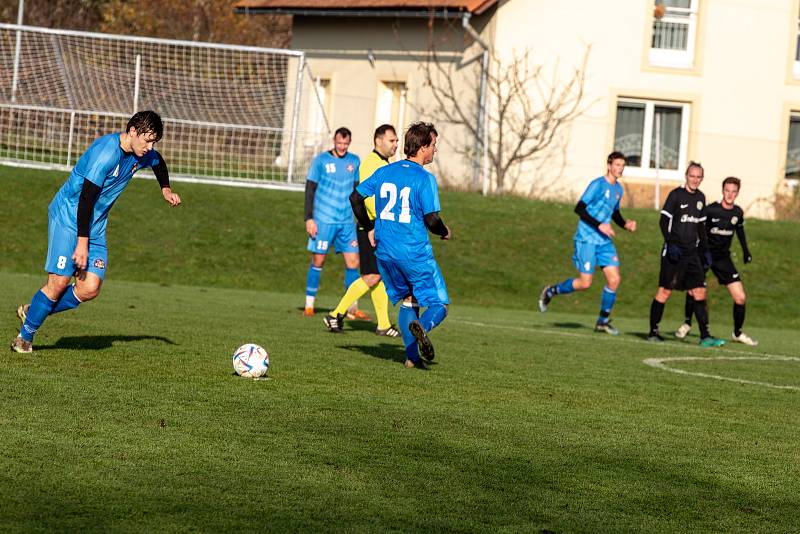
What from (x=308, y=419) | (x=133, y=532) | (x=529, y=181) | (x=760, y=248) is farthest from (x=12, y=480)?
(x=529, y=181)

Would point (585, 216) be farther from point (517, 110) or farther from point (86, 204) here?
point (517, 110)

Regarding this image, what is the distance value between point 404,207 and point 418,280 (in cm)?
59

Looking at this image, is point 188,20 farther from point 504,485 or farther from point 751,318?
point 504,485

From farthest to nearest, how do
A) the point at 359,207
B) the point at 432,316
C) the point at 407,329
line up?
the point at 359,207, the point at 407,329, the point at 432,316

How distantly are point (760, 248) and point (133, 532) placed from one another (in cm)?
2186

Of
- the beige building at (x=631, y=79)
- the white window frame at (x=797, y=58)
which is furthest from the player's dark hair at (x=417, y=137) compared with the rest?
the white window frame at (x=797, y=58)

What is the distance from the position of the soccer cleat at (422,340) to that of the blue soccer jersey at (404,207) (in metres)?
0.56

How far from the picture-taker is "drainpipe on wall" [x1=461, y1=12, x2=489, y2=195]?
30.4 metres

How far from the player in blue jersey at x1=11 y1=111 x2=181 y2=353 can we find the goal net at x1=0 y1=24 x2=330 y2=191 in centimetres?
1526

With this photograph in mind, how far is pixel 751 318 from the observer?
2119 cm

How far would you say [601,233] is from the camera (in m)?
15.8

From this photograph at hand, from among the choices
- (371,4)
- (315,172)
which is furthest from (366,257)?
(371,4)

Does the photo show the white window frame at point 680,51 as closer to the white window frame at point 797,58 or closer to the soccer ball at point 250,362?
the white window frame at point 797,58

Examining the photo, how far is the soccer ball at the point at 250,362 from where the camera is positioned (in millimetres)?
8930
